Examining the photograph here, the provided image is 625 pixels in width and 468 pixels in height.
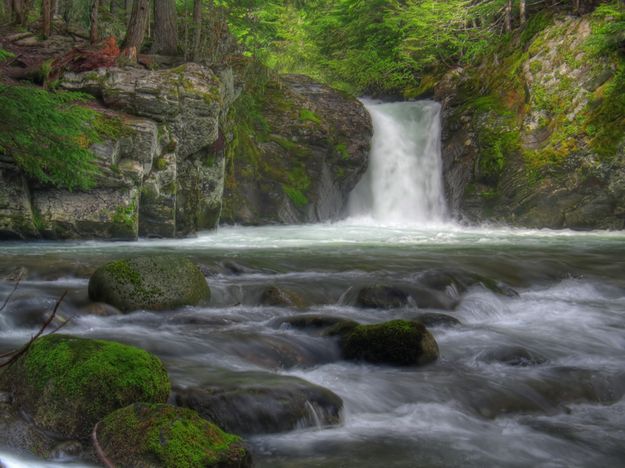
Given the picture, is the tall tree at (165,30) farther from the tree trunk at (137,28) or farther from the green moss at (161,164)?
the green moss at (161,164)

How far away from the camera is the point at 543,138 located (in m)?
18.2

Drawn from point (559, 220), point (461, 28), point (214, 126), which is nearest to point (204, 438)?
point (214, 126)

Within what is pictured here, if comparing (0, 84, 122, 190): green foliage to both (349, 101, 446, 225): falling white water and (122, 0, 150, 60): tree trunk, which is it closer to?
(122, 0, 150, 60): tree trunk

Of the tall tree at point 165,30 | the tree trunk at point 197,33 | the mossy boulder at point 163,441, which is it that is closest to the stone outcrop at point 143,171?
the tree trunk at point 197,33

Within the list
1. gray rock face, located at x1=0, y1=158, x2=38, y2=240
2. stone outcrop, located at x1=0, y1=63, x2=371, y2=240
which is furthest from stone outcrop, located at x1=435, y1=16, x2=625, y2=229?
gray rock face, located at x1=0, y1=158, x2=38, y2=240

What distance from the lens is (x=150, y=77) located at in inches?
557

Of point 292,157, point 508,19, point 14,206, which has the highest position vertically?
point 508,19

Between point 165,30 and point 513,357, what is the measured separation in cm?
1343

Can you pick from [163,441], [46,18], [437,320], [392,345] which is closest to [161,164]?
[46,18]

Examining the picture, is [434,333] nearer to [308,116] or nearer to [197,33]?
[197,33]

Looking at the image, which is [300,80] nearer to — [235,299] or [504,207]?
[504,207]

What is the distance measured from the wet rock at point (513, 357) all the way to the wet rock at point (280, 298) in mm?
2539

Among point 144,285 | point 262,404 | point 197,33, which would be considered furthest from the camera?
point 197,33

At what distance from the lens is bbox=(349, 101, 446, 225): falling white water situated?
69.2ft
